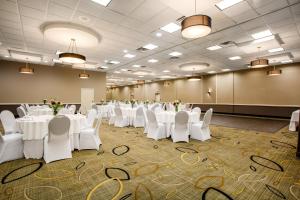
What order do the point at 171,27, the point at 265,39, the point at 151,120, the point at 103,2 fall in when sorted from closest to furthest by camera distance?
the point at 103,2
the point at 151,120
the point at 171,27
the point at 265,39

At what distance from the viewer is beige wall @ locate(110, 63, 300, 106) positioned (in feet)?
37.1

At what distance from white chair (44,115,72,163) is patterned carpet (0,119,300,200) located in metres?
0.17

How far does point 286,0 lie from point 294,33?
9.36ft

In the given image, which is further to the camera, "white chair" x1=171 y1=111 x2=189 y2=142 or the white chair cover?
the white chair cover

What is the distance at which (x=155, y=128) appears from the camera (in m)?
5.37

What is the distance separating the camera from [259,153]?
13.2ft

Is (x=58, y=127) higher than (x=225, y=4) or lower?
lower

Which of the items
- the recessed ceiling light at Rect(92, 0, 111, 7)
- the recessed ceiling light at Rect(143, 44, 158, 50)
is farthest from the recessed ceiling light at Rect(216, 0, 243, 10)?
the recessed ceiling light at Rect(143, 44, 158, 50)

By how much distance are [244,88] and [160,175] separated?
536 inches

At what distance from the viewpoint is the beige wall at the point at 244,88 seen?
1131 centimetres

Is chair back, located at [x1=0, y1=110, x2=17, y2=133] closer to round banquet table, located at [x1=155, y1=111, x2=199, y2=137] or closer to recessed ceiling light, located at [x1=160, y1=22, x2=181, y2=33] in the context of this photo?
round banquet table, located at [x1=155, y1=111, x2=199, y2=137]

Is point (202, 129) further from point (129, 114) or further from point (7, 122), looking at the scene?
point (7, 122)

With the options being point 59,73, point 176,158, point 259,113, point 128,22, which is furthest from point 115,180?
point 259,113

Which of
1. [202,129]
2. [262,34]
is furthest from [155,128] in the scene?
[262,34]
